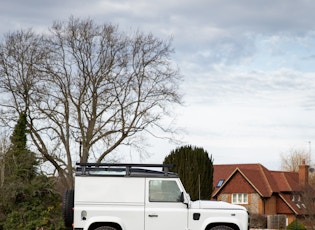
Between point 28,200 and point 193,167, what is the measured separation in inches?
560

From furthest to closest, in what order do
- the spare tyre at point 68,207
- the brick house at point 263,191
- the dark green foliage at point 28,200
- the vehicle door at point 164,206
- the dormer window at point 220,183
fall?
the dormer window at point 220,183, the brick house at point 263,191, the dark green foliage at point 28,200, the spare tyre at point 68,207, the vehicle door at point 164,206

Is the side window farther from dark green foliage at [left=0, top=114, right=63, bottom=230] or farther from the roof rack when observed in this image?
dark green foliage at [left=0, top=114, right=63, bottom=230]

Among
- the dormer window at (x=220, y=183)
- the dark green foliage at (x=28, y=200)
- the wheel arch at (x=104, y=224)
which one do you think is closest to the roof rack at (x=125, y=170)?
the wheel arch at (x=104, y=224)

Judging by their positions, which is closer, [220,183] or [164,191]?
[164,191]

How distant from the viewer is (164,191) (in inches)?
657

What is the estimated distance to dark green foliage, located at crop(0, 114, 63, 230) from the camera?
28359 mm

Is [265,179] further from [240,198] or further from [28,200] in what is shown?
[28,200]

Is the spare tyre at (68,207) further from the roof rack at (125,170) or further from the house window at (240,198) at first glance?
the house window at (240,198)

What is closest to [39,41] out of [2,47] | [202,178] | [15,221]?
[2,47]

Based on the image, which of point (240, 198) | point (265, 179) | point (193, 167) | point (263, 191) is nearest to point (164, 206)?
point (193, 167)

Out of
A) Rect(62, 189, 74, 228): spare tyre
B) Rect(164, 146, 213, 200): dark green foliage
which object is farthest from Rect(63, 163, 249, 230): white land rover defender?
Rect(164, 146, 213, 200): dark green foliage

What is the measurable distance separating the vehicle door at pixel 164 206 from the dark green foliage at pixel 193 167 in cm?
2357

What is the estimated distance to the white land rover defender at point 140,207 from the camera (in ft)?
54.1

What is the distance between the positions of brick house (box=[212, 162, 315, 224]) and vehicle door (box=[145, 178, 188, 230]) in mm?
52312
